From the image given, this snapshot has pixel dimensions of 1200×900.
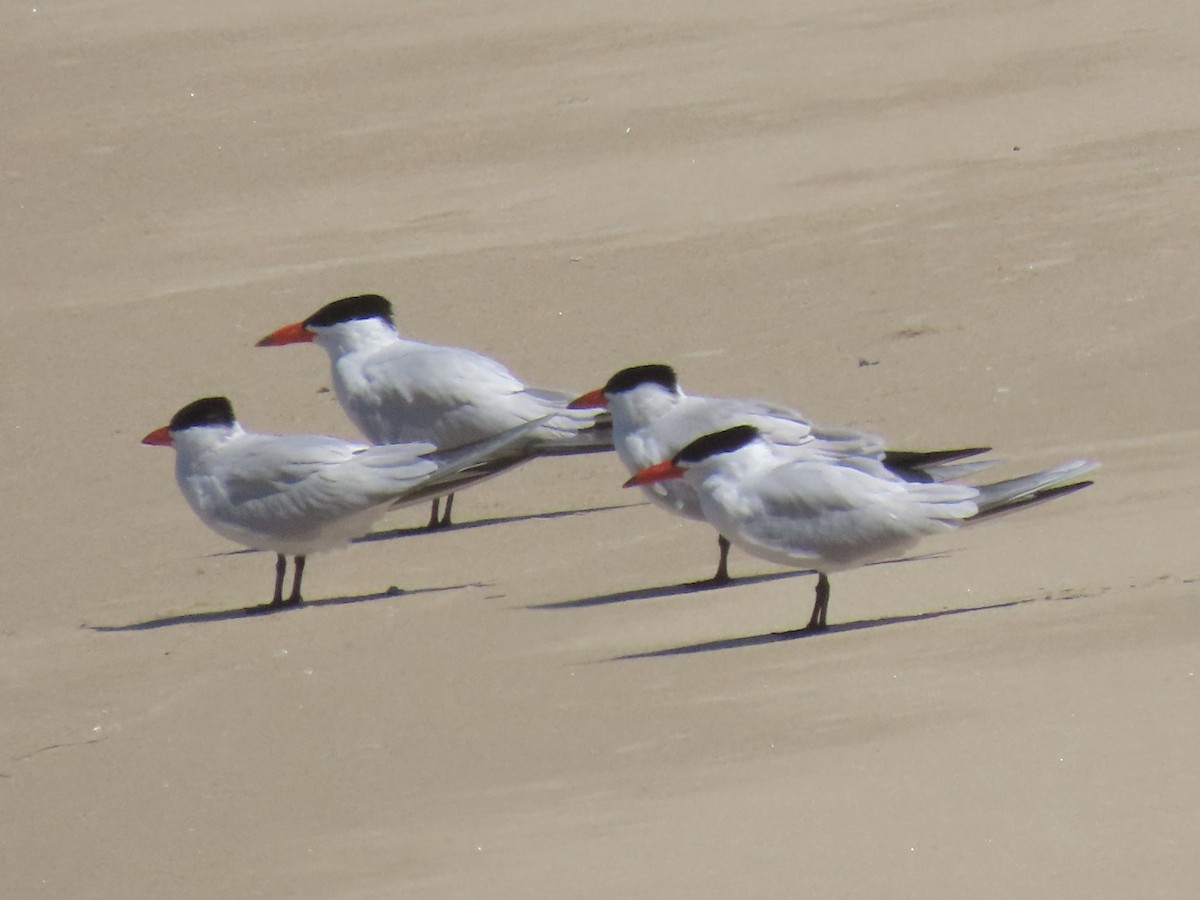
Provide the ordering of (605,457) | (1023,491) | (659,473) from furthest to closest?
1. (605,457)
2. (659,473)
3. (1023,491)

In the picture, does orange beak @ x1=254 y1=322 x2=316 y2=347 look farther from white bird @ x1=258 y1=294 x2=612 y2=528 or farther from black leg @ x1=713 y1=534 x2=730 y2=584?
black leg @ x1=713 y1=534 x2=730 y2=584

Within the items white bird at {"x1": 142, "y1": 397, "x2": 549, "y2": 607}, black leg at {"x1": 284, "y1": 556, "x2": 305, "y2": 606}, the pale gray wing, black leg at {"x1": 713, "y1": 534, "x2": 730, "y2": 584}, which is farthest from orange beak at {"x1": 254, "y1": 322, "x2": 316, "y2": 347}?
the pale gray wing

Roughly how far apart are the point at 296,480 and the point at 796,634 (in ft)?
5.36

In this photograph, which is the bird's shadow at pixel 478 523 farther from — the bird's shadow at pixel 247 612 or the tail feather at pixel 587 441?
the bird's shadow at pixel 247 612

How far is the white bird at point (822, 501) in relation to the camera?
6.26 m

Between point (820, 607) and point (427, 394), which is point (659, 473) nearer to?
point (820, 607)

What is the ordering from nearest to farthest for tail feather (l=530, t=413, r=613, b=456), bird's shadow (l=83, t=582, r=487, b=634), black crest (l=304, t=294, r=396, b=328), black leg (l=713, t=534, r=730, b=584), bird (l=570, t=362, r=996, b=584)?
bird (l=570, t=362, r=996, b=584), black leg (l=713, t=534, r=730, b=584), bird's shadow (l=83, t=582, r=487, b=634), tail feather (l=530, t=413, r=613, b=456), black crest (l=304, t=294, r=396, b=328)

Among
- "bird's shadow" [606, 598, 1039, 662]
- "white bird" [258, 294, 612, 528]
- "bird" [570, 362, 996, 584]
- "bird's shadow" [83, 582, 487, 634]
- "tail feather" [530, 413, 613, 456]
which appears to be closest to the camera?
"bird's shadow" [606, 598, 1039, 662]

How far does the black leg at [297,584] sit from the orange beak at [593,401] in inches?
34.0

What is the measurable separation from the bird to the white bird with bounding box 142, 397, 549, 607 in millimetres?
403

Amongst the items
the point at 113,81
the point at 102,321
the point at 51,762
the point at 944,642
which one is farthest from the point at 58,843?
the point at 113,81

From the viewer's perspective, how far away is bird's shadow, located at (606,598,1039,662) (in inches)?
241

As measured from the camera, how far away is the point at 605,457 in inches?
344

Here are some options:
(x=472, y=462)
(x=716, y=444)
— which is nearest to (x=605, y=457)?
(x=472, y=462)
